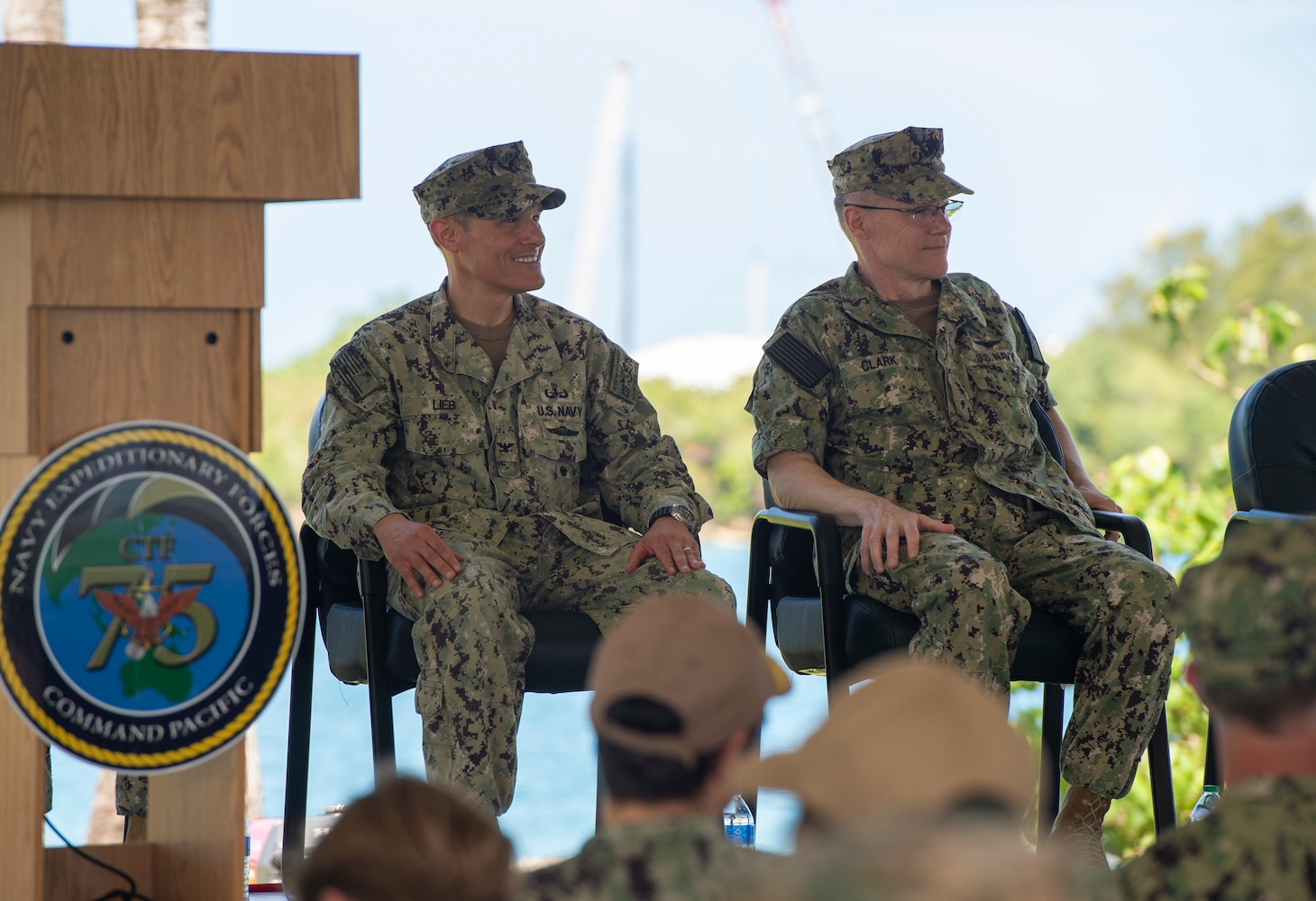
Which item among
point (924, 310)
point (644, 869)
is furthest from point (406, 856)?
point (924, 310)

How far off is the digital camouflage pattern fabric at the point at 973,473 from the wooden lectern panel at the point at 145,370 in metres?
1.28

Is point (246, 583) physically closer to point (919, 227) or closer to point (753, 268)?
point (919, 227)

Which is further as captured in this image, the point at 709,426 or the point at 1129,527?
the point at 709,426

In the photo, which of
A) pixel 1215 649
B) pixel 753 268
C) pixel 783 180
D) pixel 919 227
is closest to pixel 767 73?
pixel 783 180

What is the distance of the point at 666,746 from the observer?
1115 mm

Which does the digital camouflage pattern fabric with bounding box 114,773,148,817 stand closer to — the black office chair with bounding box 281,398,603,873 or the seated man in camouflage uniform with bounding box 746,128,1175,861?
the black office chair with bounding box 281,398,603,873

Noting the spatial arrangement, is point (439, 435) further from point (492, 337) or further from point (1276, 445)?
point (1276, 445)

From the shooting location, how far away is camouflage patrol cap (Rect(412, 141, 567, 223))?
9.34ft

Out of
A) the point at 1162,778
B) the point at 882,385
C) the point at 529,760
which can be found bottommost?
the point at 529,760

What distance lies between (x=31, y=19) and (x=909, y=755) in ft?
16.7

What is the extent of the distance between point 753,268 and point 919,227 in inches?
877

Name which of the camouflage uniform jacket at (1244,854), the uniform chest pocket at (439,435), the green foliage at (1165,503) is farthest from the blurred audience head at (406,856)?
the green foliage at (1165,503)

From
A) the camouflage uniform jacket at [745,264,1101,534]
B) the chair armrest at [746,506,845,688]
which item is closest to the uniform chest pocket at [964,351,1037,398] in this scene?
the camouflage uniform jacket at [745,264,1101,534]

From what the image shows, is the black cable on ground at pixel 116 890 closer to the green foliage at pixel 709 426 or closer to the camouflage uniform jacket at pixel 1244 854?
the camouflage uniform jacket at pixel 1244 854
